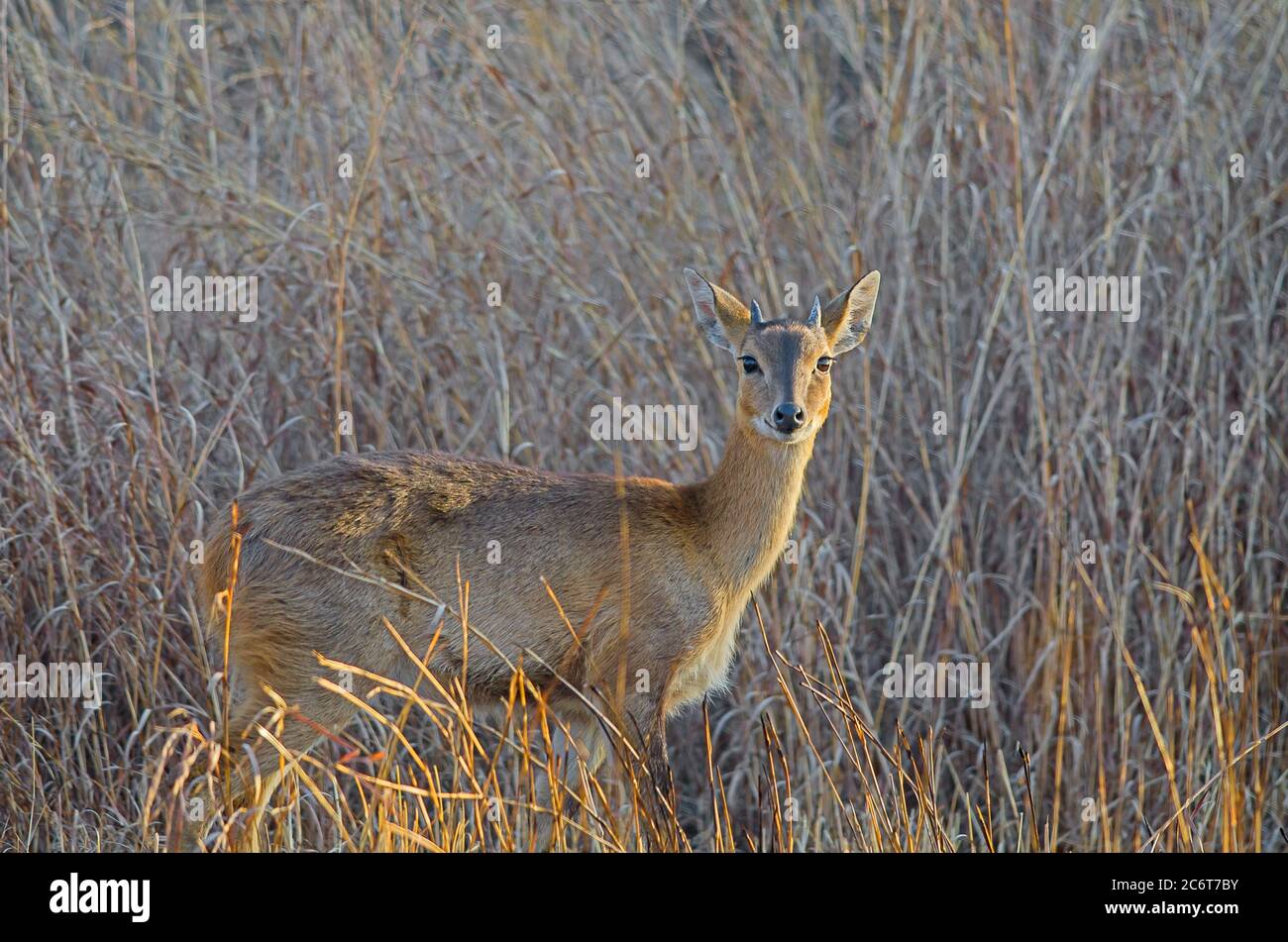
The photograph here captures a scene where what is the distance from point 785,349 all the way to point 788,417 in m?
0.24

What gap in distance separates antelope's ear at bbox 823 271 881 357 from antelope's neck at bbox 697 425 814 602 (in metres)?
0.36

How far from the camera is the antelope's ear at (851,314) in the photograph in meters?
5.11

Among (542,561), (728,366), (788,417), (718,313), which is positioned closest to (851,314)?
(718,313)

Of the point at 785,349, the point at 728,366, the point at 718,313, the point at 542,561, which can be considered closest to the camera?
the point at 785,349

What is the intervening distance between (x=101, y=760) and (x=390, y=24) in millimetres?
3402

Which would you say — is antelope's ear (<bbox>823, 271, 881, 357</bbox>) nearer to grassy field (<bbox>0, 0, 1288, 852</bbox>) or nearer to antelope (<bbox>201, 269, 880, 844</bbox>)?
antelope (<bbox>201, 269, 880, 844</bbox>)

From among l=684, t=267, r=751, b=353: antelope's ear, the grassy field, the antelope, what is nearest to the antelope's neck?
the antelope

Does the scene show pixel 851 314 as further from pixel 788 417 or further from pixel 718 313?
pixel 788 417

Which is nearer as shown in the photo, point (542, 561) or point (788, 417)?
point (788, 417)

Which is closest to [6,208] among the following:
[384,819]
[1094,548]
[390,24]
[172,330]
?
[172,330]

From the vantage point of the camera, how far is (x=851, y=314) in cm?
523

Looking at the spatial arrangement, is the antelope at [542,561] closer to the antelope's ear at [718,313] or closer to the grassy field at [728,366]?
the antelope's ear at [718,313]

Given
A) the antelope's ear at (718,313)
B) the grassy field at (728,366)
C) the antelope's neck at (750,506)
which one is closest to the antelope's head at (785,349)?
the antelope's ear at (718,313)

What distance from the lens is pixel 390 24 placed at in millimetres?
6914
